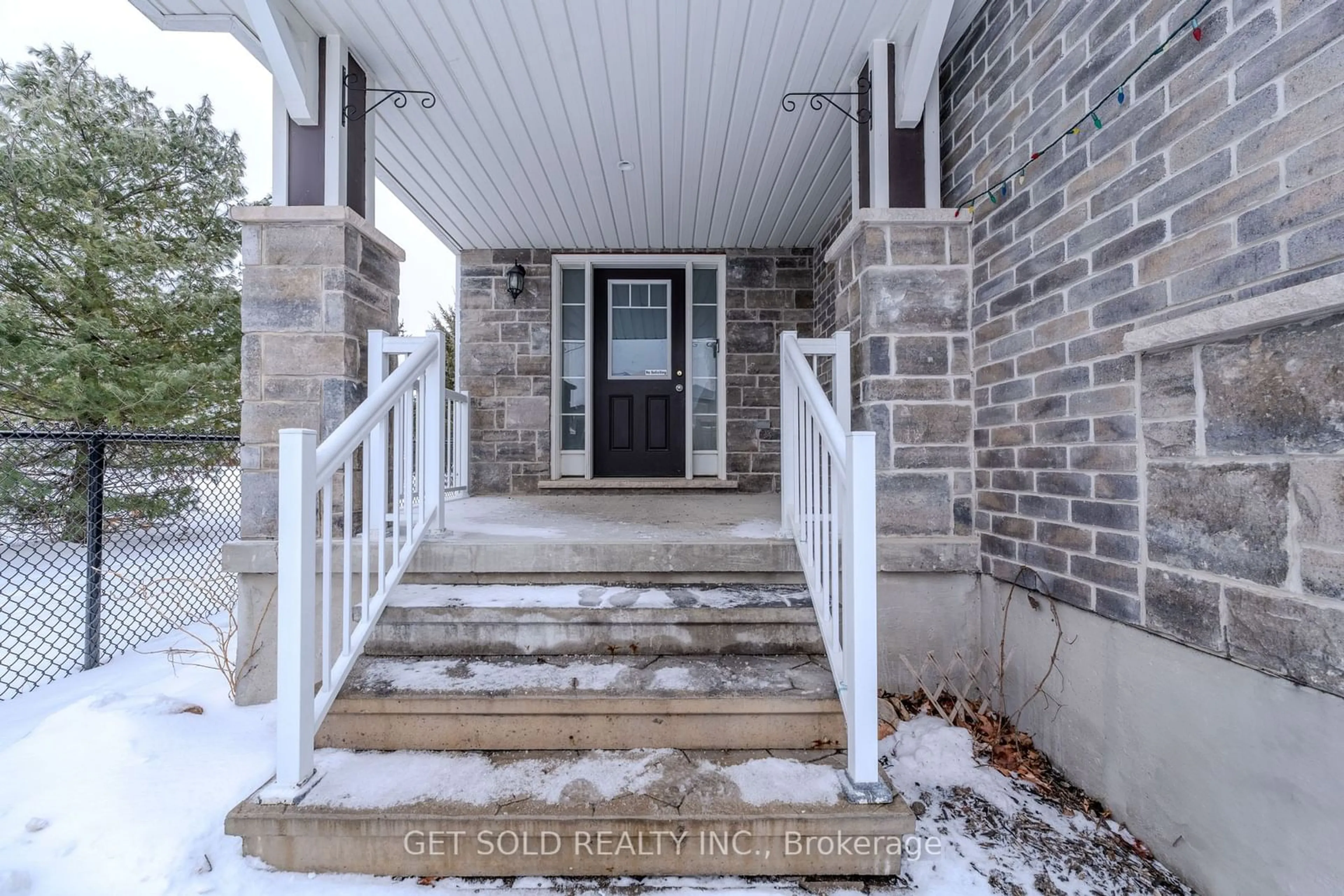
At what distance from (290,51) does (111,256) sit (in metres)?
4.39

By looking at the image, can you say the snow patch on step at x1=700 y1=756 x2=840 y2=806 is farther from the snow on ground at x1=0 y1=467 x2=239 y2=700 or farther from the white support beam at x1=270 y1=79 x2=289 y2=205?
the white support beam at x1=270 y1=79 x2=289 y2=205

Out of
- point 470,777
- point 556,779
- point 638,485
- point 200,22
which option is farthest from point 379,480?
point 638,485

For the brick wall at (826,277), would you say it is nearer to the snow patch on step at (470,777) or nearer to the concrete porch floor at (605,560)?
the concrete porch floor at (605,560)

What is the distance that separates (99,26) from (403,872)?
8531 millimetres

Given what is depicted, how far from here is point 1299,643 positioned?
108 centimetres

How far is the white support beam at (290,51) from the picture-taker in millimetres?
1906

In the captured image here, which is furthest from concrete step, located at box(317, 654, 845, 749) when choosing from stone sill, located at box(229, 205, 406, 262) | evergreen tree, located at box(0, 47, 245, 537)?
evergreen tree, located at box(0, 47, 245, 537)

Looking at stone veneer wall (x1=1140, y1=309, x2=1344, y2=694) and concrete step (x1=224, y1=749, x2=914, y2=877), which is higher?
stone veneer wall (x1=1140, y1=309, x2=1344, y2=694)

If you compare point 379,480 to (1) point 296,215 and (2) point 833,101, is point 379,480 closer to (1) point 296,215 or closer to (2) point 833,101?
(1) point 296,215

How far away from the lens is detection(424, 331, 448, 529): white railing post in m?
2.16

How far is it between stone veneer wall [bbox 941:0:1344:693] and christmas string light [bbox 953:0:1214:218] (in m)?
0.02

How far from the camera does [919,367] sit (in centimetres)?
217

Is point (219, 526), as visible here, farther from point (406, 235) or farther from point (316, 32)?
point (406, 235)

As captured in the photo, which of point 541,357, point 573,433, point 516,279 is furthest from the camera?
point 573,433
